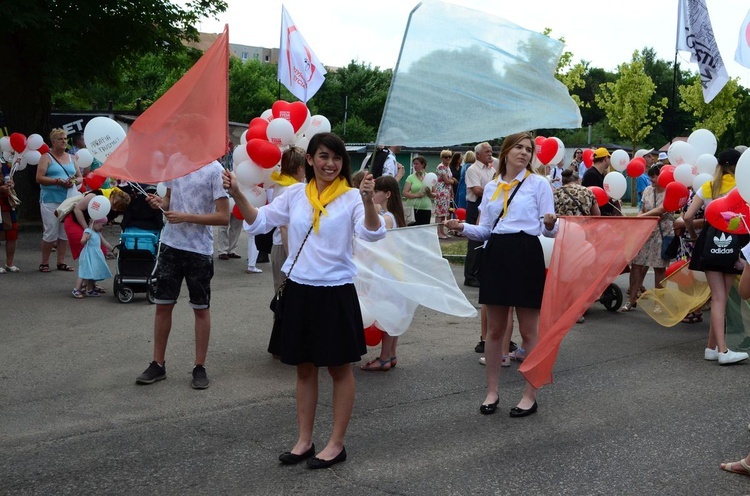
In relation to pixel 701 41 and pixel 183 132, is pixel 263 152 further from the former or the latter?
pixel 701 41

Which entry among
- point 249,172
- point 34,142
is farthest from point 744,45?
point 34,142

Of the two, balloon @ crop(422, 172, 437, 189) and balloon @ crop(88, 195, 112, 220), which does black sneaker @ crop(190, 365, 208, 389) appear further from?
balloon @ crop(422, 172, 437, 189)

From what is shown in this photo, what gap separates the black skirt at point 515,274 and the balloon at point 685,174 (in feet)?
10.2

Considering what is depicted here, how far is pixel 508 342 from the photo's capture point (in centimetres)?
699

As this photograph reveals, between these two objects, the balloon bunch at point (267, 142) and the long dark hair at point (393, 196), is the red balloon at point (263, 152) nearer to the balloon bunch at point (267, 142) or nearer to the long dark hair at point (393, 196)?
the balloon bunch at point (267, 142)

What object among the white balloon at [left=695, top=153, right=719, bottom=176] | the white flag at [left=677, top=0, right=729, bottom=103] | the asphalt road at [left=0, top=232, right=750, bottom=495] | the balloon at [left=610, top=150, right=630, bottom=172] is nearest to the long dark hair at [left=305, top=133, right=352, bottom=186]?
the asphalt road at [left=0, top=232, right=750, bottom=495]

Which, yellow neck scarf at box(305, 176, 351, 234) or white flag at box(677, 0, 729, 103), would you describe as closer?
yellow neck scarf at box(305, 176, 351, 234)

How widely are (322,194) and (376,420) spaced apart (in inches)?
67.6

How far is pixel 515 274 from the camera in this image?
5.47 m

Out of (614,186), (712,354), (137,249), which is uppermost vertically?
(614,186)

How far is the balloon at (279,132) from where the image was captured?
6.27 metres

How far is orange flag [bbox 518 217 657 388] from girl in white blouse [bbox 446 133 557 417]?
0.44 feet

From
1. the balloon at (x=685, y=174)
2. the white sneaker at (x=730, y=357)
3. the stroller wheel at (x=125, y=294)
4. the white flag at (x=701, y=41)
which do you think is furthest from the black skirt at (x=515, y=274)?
the white flag at (x=701, y=41)

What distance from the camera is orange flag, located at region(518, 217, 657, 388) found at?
5285 millimetres
